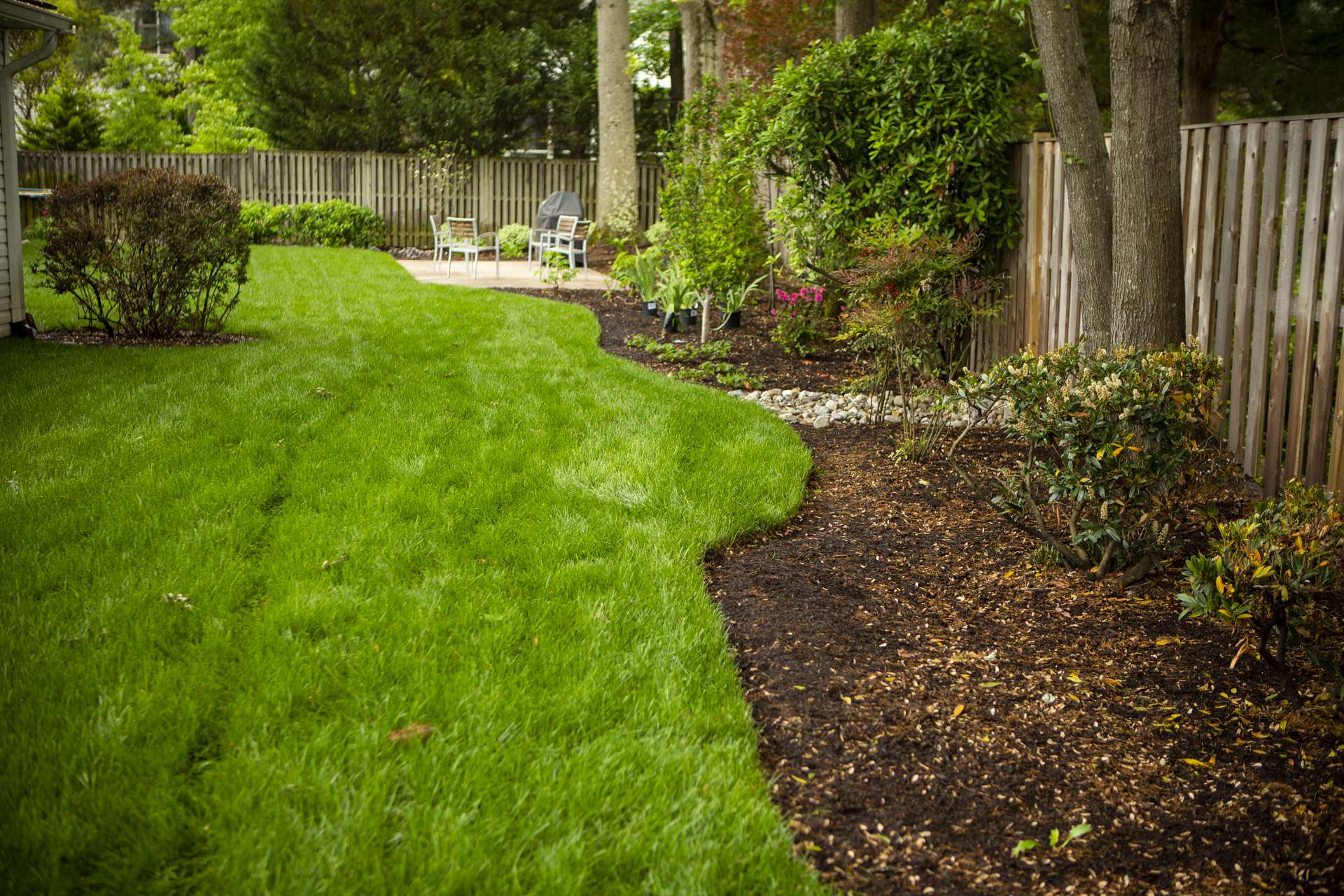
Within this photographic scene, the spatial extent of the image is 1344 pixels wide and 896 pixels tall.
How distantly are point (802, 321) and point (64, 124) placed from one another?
2237 cm

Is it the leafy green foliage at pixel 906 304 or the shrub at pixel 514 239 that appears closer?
the leafy green foliage at pixel 906 304

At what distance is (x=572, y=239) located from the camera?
1623 centimetres

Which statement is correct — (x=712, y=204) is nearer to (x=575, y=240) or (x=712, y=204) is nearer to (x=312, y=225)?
(x=575, y=240)

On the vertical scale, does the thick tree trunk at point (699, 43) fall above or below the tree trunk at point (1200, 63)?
above

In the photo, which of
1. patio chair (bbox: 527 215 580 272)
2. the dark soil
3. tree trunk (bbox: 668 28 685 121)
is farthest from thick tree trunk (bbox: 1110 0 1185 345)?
tree trunk (bbox: 668 28 685 121)

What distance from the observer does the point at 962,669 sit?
3.42m

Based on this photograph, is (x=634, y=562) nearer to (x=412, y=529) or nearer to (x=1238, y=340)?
(x=412, y=529)

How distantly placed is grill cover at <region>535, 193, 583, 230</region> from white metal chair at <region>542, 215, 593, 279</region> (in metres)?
0.69

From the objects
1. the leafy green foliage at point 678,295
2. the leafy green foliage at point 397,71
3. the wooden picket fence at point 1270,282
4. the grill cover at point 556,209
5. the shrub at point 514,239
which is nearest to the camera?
the wooden picket fence at point 1270,282

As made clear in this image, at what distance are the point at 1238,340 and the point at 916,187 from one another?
9.69ft

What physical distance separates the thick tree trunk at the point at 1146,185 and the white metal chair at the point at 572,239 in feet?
38.3

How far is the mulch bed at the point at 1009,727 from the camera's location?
8.19ft

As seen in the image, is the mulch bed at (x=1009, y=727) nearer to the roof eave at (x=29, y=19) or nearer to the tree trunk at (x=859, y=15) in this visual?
the roof eave at (x=29, y=19)

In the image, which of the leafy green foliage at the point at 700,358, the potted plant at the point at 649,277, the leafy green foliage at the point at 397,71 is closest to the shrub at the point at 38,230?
the leafy green foliage at the point at 397,71
